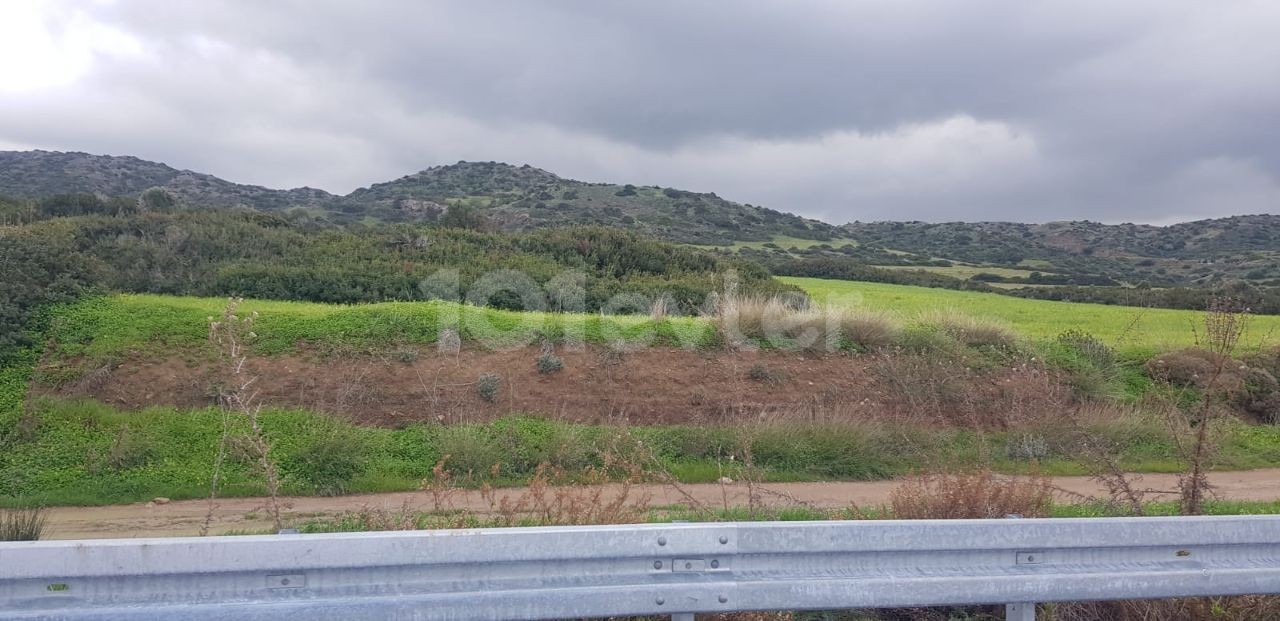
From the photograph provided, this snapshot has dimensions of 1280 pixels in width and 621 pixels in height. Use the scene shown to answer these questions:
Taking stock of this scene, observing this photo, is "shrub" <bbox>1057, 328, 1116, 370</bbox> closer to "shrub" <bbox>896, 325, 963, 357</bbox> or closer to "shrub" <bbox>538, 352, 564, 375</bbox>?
"shrub" <bbox>896, 325, 963, 357</bbox>

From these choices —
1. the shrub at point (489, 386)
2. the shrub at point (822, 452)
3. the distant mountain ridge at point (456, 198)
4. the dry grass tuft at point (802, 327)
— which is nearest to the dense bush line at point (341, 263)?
the dry grass tuft at point (802, 327)

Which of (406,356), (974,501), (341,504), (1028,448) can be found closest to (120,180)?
(406,356)

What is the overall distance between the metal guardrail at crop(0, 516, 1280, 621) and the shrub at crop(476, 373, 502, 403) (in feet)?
30.8

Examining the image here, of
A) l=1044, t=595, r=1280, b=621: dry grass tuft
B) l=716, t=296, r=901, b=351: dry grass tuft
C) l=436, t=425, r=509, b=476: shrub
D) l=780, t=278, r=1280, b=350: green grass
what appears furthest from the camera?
l=780, t=278, r=1280, b=350: green grass

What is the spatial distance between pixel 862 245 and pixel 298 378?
80.7 m

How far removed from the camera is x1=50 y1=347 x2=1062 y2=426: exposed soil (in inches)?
474

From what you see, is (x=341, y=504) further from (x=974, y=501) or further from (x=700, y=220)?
(x=700, y=220)

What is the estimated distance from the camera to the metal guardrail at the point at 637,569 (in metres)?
3.26

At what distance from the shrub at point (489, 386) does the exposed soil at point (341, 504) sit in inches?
137

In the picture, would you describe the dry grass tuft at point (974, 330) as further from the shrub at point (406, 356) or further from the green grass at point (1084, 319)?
the shrub at point (406, 356)

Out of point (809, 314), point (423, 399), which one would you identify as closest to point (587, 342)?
point (423, 399)

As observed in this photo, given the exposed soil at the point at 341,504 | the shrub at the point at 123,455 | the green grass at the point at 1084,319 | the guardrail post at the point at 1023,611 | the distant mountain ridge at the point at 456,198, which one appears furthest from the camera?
the distant mountain ridge at the point at 456,198

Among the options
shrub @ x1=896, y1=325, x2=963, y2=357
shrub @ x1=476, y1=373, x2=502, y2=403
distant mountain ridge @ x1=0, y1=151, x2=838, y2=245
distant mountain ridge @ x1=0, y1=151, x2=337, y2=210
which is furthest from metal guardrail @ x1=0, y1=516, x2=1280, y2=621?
distant mountain ridge @ x1=0, y1=151, x2=337, y2=210

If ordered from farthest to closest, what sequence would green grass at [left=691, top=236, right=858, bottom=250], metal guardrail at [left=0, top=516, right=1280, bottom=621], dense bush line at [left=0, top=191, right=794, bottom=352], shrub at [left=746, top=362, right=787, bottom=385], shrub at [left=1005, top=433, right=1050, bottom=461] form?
green grass at [left=691, top=236, right=858, bottom=250]
dense bush line at [left=0, top=191, right=794, bottom=352]
shrub at [left=746, top=362, right=787, bottom=385]
shrub at [left=1005, top=433, right=1050, bottom=461]
metal guardrail at [left=0, top=516, right=1280, bottom=621]
